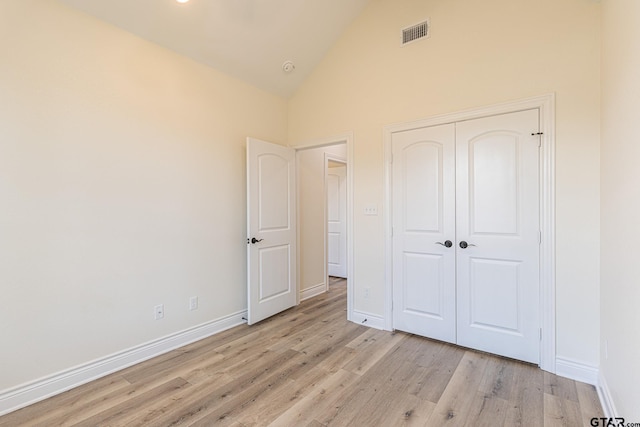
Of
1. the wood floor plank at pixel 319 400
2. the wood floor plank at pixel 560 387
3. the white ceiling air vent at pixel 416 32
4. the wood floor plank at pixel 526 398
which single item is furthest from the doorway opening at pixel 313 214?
the wood floor plank at pixel 560 387

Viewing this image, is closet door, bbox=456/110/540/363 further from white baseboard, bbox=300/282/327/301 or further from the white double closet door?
white baseboard, bbox=300/282/327/301

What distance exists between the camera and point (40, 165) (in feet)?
6.73

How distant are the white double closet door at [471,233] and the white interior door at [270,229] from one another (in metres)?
1.35

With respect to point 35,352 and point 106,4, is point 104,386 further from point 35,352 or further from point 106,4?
point 106,4

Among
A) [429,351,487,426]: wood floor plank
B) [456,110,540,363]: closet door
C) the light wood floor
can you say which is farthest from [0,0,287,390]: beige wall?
[456,110,540,363]: closet door

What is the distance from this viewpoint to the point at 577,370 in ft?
7.26

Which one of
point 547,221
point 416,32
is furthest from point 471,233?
point 416,32

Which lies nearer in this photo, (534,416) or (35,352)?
(534,416)

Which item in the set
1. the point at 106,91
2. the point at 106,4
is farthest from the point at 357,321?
the point at 106,4

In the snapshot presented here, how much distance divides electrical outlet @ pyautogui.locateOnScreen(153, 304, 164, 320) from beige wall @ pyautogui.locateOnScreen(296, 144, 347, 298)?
1.91m

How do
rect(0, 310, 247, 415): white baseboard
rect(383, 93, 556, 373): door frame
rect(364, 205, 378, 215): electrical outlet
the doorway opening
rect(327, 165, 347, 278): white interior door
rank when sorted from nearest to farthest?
rect(0, 310, 247, 415): white baseboard
rect(383, 93, 556, 373): door frame
rect(364, 205, 378, 215): electrical outlet
the doorway opening
rect(327, 165, 347, 278): white interior door

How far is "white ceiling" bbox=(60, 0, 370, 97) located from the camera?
7.99 ft

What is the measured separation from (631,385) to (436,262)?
157cm

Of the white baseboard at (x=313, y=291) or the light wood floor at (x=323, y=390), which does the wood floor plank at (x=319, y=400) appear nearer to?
the light wood floor at (x=323, y=390)
